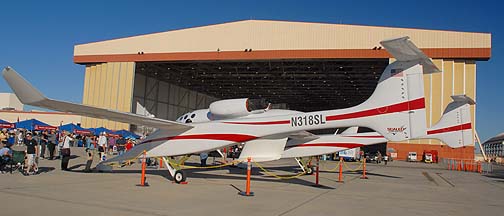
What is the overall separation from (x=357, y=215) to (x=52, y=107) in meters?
9.02

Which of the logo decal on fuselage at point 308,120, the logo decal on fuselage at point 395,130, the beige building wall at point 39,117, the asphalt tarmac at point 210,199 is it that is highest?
the beige building wall at point 39,117

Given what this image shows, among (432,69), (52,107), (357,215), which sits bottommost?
(357,215)

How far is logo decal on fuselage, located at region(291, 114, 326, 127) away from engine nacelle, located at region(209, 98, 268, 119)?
1850mm

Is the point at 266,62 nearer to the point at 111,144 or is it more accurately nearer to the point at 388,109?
the point at 111,144

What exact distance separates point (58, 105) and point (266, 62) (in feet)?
99.4

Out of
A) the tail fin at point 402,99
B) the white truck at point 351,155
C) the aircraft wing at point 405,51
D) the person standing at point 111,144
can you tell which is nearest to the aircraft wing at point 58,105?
the tail fin at point 402,99

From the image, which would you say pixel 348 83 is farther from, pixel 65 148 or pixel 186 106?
pixel 65 148

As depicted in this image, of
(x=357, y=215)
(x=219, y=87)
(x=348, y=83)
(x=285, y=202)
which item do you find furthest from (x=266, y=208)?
(x=219, y=87)

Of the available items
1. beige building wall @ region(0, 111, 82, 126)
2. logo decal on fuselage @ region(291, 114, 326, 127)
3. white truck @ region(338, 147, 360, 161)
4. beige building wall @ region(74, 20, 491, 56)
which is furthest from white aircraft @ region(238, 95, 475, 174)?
beige building wall @ region(0, 111, 82, 126)

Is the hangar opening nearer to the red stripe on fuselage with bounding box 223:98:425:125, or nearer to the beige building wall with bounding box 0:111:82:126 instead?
the red stripe on fuselage with bounding box 223:98:425:125

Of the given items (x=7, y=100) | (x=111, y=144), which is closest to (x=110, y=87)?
(x=111, y=144)

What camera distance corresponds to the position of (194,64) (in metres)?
44.8

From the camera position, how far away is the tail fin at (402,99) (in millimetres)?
11250

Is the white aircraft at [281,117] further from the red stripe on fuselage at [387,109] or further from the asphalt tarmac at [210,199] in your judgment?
the asphalt tarmac at [210,199]
